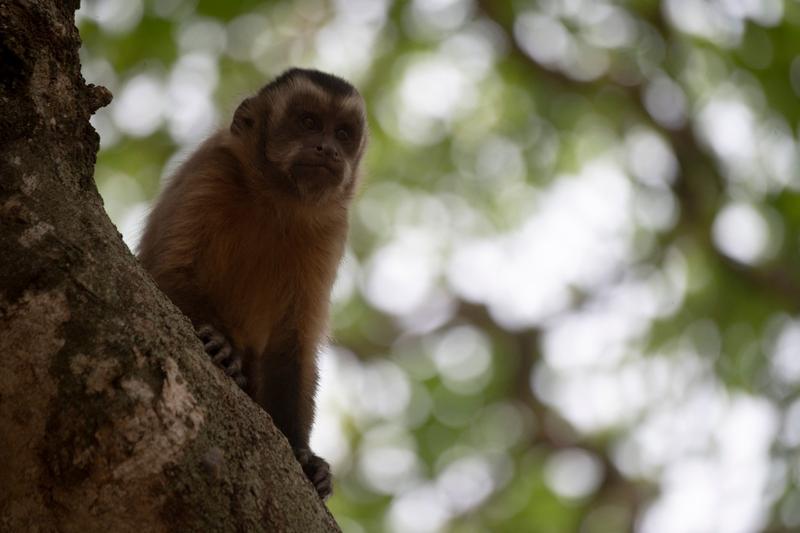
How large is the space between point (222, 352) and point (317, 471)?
105cm

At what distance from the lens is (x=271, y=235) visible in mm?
6715

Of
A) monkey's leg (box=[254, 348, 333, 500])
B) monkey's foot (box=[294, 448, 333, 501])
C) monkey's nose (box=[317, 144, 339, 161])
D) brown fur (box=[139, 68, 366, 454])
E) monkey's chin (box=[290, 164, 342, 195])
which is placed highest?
monkey's nose (box=[317, 144, 339, 161])

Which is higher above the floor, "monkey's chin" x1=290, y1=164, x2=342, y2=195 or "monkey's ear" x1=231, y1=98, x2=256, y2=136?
"monkey's ear" x1=231, y1=98, x2=256, y2=136

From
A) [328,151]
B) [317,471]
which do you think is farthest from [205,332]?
[328,151]

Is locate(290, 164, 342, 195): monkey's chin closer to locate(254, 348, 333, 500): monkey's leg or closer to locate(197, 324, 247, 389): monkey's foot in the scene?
locate(254, 348, 333, 500): monkey's leg

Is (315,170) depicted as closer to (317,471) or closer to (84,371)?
(317,471)

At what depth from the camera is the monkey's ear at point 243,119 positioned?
7.00m

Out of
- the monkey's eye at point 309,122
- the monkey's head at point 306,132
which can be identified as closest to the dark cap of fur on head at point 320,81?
the monkey's head at point 306,132

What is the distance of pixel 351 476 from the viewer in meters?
12.2

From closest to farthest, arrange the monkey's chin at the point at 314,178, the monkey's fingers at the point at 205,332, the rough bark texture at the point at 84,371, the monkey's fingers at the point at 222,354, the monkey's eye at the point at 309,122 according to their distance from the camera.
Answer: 1. the rough bark texture at the point at 84,371
2. the monkey's fingers at the point at 222,354
3. the monkey's fingers at the point at 205,332
4. the monkey's chin at the point at 314,178
5. the monkey's eye at the point at 309,122

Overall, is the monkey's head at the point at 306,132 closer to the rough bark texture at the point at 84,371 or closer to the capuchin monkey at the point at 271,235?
the capuchin monkey at the point at 271,235

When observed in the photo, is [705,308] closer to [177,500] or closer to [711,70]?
[711,70]

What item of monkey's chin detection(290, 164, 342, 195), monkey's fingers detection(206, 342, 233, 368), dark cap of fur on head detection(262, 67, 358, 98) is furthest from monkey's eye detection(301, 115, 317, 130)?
monkey's fingers detection(206, 342, 233, 368)

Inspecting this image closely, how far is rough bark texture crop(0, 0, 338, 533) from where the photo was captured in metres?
A: 3.00
